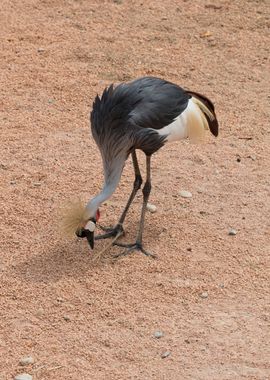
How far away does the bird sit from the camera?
A: 19.0 ft

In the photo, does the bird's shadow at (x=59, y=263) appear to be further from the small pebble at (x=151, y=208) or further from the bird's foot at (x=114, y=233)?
the small pebble at (x=151, y=208)

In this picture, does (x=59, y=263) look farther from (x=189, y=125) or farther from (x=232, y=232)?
(x=189, y=125)

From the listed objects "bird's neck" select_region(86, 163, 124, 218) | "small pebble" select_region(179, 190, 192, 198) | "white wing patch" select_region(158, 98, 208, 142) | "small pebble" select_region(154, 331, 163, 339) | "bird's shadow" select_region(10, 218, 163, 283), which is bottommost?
"bird's shadow" select_region(10, 218, 163, 283)

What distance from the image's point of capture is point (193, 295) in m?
5.53

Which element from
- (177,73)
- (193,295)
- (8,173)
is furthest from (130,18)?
(193,295)

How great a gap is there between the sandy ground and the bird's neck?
1.27ft

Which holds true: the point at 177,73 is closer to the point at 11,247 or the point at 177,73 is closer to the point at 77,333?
the point at 11,247

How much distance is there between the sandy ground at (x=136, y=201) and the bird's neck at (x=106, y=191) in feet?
1.27

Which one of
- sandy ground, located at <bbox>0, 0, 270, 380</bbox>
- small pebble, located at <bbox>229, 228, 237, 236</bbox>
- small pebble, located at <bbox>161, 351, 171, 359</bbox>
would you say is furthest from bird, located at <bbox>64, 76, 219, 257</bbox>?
small pebble, located at <bbox>161, 351, 171, 359</bbox>

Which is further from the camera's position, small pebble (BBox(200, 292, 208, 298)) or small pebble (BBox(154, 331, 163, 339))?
small pebble (BBox(200, 292, 208, 298))

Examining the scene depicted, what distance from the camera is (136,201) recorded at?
21.7 feet

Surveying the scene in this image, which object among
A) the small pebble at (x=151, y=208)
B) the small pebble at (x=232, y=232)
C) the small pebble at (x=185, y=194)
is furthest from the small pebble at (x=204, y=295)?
the small pebble at (x=185, y=194)

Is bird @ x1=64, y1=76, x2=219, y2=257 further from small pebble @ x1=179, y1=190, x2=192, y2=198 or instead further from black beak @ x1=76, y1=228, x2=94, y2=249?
small pebble @ x1=179, y1=190, x2=192, y2=198

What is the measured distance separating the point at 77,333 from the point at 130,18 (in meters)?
4.96
